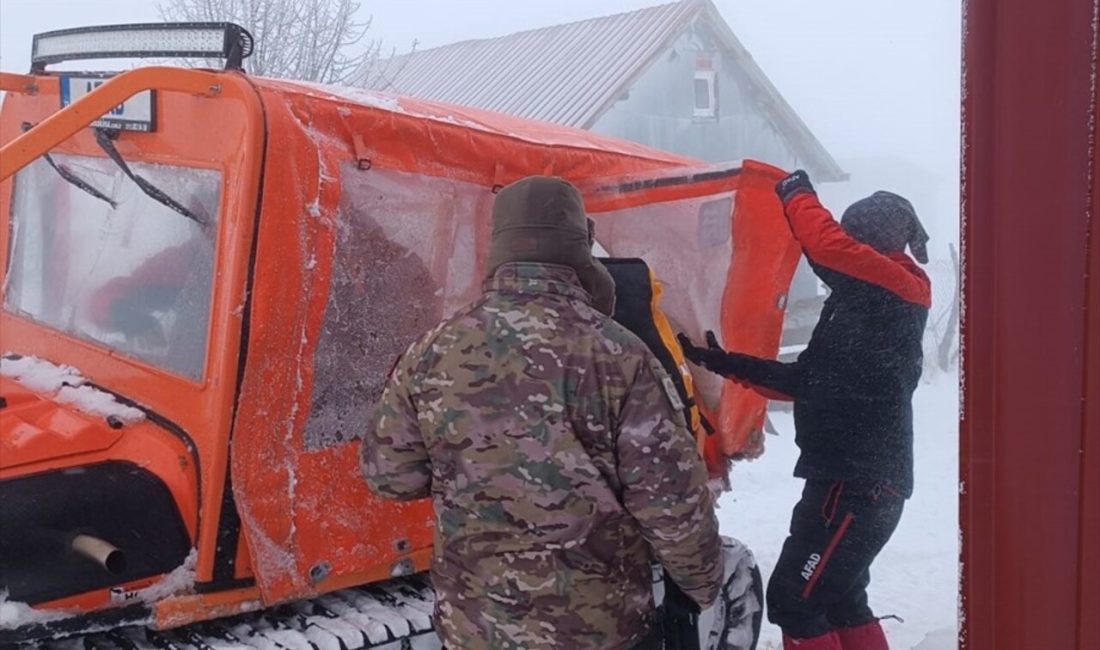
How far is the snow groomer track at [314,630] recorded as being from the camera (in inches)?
116

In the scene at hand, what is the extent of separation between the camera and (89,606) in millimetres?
2781

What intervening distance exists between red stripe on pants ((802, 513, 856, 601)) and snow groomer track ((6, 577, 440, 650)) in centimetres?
134

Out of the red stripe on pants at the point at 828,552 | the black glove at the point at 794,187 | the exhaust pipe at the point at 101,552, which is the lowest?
the red stripe on pants at the point at 828,552

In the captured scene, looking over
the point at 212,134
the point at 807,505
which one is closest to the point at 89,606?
the point at 212,134

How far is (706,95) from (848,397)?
3.75 metres

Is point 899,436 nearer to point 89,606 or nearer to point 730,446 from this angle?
point 730,446

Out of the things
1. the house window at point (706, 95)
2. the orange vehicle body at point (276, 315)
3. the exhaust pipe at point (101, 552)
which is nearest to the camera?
the exhaust pipe at point (101, 552)

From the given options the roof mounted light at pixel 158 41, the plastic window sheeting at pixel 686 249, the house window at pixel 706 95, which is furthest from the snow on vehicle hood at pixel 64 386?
the house window at pixel 706 95

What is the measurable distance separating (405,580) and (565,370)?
158 centimetres

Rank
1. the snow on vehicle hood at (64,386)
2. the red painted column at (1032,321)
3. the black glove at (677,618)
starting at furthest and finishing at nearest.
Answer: the snow on vehicle hood at (64,386) → the black glove at (677,618) → the red painted column at (1032,321)

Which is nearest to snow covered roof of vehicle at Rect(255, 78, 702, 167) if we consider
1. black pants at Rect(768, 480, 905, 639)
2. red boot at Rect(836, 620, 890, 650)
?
black pants at Rect(768, 480, 905, 639)

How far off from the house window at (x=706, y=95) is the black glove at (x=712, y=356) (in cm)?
263

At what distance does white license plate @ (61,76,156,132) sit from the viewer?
3.23 metres

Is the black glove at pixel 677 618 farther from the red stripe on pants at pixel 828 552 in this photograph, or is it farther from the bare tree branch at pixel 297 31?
the bare tree branch at pixel 297 31
